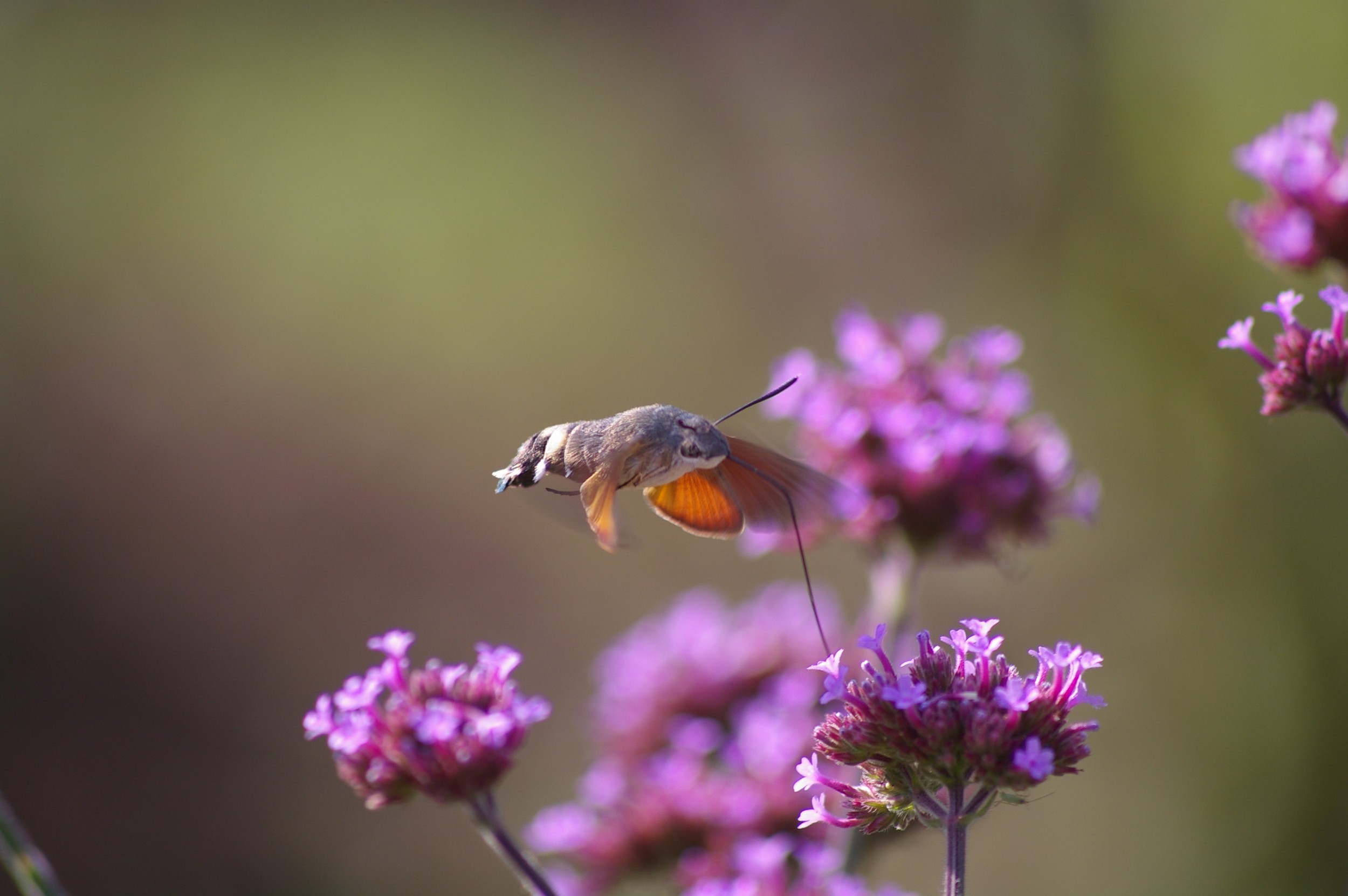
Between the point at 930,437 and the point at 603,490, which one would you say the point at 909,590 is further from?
the point at 603,490

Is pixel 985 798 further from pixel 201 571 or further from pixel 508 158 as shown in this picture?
pixel 508 158

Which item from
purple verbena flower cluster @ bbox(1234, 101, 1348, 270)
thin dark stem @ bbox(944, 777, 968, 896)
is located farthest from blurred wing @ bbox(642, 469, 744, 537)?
purple verbena flower cluster @ bbox(1234, 101, 1348, 270)

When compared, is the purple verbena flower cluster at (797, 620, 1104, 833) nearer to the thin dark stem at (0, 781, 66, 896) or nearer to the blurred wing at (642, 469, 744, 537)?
the blurred wing at (642, 469, 744, 537)

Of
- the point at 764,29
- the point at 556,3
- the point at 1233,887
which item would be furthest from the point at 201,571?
the point at 1233,887

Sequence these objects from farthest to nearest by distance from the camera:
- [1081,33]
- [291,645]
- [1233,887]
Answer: [291,645] → [1081,33] → [1233,887]

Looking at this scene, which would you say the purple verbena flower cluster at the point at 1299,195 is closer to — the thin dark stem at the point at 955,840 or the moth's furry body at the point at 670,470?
the moth's furry body at the point at 670,470

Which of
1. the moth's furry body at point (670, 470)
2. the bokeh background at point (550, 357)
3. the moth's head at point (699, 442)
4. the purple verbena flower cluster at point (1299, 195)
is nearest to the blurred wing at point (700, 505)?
the moth's furry body at point (670, 470)
